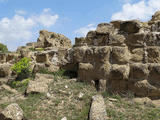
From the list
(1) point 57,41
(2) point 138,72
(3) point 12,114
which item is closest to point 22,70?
(3) point 12,114

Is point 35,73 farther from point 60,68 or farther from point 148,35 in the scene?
point 148,35

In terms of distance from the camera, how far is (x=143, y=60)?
754 centimetres

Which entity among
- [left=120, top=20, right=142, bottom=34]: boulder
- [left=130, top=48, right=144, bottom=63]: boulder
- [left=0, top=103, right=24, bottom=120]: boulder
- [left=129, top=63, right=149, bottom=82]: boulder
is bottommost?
[left=0, top=103, right=24, bottom=120]: boulder

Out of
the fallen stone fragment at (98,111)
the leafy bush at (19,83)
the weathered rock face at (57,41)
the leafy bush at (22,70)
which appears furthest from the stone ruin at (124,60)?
the weathered rock face at (57,41)

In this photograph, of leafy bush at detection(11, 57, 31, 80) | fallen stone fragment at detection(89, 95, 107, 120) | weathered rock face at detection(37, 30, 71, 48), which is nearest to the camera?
fallen stone fragment at detection(89, 95, 107, 120)

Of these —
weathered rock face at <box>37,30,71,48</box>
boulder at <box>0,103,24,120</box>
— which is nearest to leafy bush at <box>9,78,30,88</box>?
boulder at <box>0,103,24,120</box>

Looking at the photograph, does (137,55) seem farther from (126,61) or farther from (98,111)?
(98,111)

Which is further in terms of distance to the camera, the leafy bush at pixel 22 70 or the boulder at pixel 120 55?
the leafy bush at pixel 22 70

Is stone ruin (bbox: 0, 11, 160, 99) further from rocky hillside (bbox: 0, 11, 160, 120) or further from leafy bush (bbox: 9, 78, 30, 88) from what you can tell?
leafy bush (bbox: 9, 78, 30, 88)

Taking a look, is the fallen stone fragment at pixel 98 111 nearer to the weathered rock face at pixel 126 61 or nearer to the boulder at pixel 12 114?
the weathered rock face at pixel 126 61

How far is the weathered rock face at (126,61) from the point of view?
23.5 feet

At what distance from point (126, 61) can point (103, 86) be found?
142cm

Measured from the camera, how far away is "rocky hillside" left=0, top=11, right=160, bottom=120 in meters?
6.03

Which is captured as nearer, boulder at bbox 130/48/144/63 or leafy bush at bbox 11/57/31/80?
boulder at bbox 130/48/144/63
